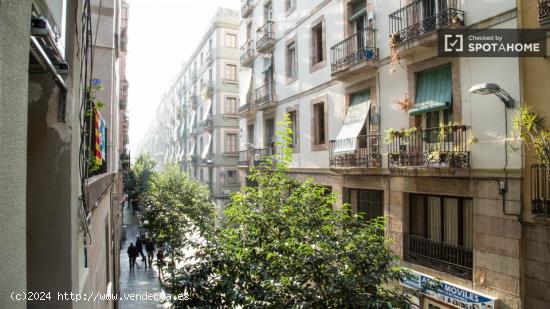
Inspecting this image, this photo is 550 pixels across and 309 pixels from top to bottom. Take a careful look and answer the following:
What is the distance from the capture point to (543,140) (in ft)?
23.8

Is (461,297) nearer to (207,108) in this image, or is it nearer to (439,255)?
(439,255)

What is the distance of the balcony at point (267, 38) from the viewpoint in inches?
766

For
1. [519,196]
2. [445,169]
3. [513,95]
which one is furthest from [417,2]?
[519,196]

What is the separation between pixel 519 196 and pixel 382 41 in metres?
6.35

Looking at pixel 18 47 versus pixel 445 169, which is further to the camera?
pixel 445 169

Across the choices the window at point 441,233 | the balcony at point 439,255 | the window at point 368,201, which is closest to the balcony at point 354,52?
the window at point 368,201

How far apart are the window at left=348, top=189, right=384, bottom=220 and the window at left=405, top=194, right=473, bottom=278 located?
1.24 m

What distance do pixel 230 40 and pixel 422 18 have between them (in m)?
25.4

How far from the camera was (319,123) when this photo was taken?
15.9 m

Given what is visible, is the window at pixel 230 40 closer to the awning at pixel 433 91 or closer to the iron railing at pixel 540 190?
the awning at pixel 433 91

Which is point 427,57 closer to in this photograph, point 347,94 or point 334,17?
point 347,94

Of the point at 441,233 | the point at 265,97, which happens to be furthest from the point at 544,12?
the point at 265,97

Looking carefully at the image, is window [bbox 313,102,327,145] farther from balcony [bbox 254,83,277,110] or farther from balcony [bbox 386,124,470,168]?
balcony [bbox 386,124,470,168]

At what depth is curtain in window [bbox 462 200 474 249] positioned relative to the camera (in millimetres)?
9742
